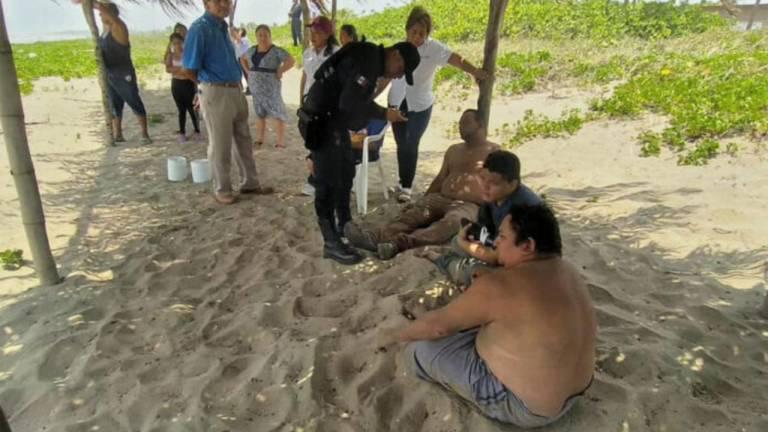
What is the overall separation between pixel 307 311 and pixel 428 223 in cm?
120

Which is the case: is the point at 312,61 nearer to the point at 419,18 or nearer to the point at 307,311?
the point at 419,18

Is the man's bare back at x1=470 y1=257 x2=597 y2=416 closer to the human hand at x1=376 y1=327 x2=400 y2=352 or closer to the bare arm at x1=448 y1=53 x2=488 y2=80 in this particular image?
the human hand at x1=376 y1=327 x2=400 y2=352

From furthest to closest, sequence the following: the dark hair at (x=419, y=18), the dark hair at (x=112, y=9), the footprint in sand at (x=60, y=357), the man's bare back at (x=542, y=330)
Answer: the dark hair at (x=112, y=9) → the dark hair at (x=419, y=18) → the footprint in sand at (x=60, y=357) → the man's bare back at (x=542, y=330)

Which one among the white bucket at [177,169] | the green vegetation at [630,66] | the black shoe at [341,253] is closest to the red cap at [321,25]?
the white bucket at [177,169]

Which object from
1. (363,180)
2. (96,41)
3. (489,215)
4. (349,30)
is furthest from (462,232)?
(96,41)

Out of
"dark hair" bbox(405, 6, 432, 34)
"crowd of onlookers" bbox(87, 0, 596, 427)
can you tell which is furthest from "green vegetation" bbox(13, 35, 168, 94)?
"dark hair" bbox(405, 6, 432, 34)

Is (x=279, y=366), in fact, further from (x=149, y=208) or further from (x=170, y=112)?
(x=170, y=112)

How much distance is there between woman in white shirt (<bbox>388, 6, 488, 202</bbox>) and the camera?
13.1 feet

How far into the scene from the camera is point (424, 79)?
4234 millimetres

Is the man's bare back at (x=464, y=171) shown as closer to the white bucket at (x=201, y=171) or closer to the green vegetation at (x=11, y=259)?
the white bucket at (x=201, y=171)

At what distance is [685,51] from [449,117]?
4.41m

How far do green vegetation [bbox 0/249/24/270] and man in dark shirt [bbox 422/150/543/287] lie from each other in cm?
285

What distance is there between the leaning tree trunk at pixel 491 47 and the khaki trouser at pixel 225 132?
80.4 inches

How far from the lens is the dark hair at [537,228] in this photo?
5.85 ft
